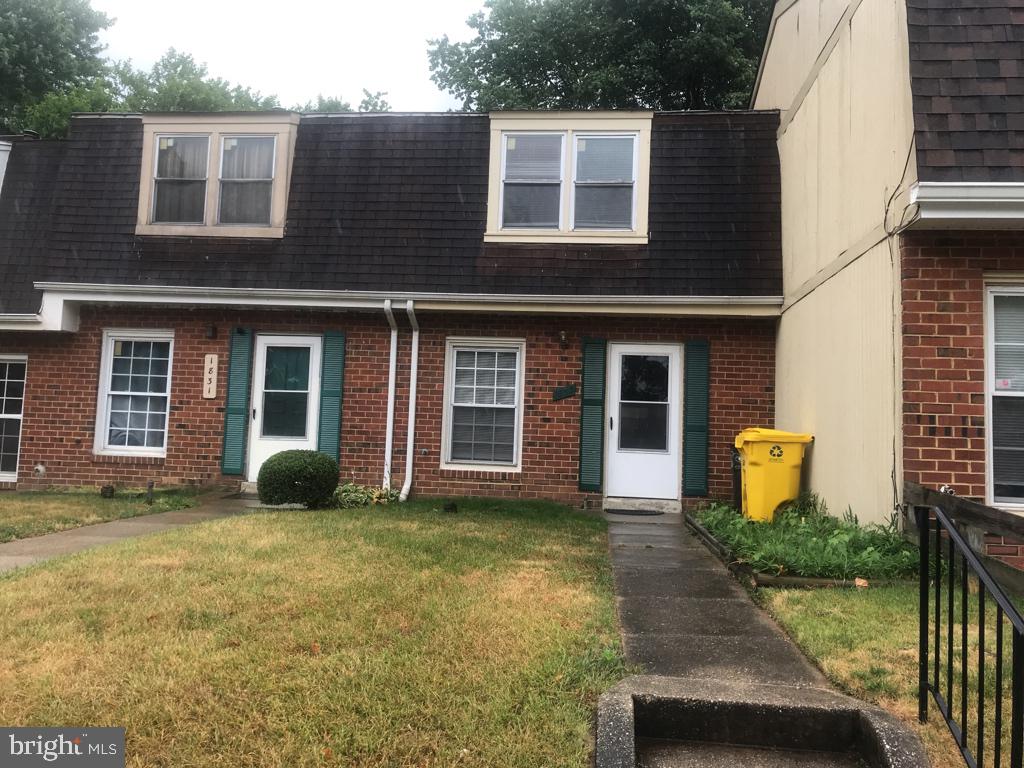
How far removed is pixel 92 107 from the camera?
22.7m

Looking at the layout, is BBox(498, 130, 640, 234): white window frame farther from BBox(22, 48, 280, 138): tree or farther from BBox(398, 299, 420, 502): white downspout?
BBox(22, 48, 280, 138): tree

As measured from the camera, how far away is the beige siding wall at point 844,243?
549 cm

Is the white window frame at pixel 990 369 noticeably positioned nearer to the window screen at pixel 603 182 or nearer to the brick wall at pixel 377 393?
the brick wall at pixel 377 393

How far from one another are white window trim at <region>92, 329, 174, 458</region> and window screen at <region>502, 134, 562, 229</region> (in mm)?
4998

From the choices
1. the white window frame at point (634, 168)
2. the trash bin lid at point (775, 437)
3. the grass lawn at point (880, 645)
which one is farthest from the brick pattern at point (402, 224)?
the grass lawn at point (880, 645)

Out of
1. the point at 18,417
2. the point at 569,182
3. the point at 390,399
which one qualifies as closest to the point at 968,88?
the point at 569,182

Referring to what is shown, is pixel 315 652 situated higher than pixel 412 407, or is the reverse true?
pixel 412 407

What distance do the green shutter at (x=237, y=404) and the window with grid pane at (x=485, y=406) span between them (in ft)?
9.13

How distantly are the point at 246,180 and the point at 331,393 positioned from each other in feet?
10.6

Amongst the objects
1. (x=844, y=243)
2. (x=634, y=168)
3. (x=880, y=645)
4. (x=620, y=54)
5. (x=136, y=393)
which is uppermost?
(x=620, y=54)

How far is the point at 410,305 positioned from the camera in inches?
353

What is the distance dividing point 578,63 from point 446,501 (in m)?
17.5

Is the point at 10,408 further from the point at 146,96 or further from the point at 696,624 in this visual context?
the point at 146,96

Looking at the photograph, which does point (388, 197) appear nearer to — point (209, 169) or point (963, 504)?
point (209, 169)
